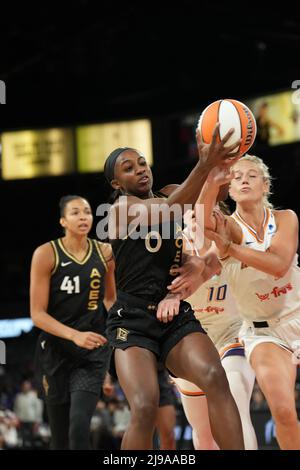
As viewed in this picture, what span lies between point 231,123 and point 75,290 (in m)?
2.46

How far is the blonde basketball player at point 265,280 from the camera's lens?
16.5ft

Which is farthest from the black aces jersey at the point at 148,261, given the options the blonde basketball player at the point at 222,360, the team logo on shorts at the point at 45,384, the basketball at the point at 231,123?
the team logo on shorts at the point at 45,384

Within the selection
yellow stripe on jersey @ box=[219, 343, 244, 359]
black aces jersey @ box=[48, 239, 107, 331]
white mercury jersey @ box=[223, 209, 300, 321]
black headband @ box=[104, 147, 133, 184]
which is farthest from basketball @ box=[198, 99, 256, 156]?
black aces jersey @ box=[48, 239, 107, 331]

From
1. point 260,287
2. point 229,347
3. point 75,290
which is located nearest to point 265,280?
point 260,287

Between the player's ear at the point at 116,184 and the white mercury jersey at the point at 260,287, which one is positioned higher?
the player's ear at the point at 116,184

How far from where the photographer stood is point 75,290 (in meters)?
6.65

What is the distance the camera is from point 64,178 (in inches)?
941

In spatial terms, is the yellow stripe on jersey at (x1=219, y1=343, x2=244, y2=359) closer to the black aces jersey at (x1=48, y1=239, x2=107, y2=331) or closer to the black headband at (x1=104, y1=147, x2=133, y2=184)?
the black aces jersey at (x1=48, y1=239, x2=107, y2=331)

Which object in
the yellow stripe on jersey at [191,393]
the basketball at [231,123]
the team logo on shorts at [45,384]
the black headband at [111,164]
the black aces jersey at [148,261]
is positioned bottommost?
the team logo on shorts at [45,384]

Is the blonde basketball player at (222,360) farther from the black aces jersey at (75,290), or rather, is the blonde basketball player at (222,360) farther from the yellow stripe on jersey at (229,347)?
the black aces jersey at (75,290)

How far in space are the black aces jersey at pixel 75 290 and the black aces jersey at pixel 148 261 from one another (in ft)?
6.40

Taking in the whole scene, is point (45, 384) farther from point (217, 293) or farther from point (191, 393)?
point (217, 293)

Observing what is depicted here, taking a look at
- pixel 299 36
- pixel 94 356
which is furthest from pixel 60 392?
pixel 299 36

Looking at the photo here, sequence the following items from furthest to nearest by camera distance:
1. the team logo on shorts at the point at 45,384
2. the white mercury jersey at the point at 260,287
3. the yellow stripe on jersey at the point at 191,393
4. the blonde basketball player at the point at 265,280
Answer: the team logo on shorts at the point at 45,384, the yellow stripe on jersey at the point at 191,393, the white mercury jersey at the point at 260,287, the blonde basketball player at the point at 265,280
